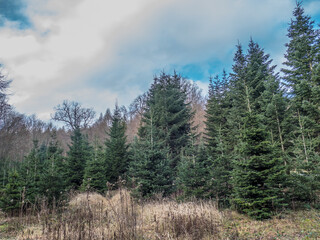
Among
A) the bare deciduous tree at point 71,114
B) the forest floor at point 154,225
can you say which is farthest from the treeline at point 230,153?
the bare deciduous tree at point 71,114

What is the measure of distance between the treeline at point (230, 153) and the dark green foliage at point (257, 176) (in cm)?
4

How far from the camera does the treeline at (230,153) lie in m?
6.66

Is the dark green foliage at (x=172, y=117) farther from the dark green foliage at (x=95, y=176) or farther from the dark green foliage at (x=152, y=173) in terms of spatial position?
the dark green foliage at (x=95, y=176)

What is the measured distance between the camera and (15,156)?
900 inches

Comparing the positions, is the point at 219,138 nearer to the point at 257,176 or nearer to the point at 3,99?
the point at 257,176

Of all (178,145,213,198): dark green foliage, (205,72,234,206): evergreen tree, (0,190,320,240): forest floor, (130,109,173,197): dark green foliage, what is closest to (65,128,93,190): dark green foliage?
(130,109,173,197): dark green foliage

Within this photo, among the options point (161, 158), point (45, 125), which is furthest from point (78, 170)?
point (45, 125)

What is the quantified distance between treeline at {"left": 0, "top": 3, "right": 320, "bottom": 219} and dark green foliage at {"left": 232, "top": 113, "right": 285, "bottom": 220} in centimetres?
4

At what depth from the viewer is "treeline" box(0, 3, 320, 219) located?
6.66 meters

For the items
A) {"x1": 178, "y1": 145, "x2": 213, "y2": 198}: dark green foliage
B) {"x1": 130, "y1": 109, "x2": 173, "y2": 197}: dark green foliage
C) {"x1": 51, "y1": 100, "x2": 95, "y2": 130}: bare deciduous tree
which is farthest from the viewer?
{"x1": 51, "y1": 100, "x2": 95, "y2": 130}: bare deciduous tree

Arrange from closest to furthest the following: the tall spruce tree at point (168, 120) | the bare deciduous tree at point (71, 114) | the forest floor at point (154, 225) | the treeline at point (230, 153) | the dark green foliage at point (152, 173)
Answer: the forest floor at point (154, 225)
the treeline at point (230, 153)
the dark green foliage at point (152, 173)
the tall spruce tree at point (168, 120)
the bare deciduous tree at point (71, 114)

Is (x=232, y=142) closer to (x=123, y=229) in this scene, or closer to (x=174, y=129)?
(x=174, y=129)

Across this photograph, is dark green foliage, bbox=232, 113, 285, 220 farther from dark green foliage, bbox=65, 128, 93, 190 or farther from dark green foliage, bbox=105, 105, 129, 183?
dark green foliage, bbox=65, 128, 93, 190

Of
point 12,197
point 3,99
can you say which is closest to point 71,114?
point 3,99
